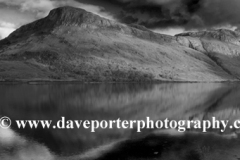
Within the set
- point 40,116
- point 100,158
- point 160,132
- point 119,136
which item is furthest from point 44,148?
point 40,116

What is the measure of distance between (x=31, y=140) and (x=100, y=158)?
45.1 feet

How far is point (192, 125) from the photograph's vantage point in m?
52.9

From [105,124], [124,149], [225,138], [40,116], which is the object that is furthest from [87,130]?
[225,138]

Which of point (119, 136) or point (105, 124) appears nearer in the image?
point (119, 136)

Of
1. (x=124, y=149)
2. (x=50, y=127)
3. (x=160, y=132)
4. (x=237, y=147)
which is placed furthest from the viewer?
(x=50, y=127)

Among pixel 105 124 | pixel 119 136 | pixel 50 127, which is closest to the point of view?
pixel 119 136

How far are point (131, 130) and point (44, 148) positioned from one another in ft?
53.9

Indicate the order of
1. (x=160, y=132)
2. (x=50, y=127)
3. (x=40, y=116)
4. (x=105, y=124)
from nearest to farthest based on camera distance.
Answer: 1. (x=160, y=132)
2. (x=50, y=127)
3. (x=105, y=124)
4. (x=40, y=116)

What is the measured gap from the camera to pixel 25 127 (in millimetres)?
49406

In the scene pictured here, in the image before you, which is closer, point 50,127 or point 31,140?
point 31,140

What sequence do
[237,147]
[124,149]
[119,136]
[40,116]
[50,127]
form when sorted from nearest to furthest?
[124,149] < [237,147] < [119,136] < [50,127] < [40,116]

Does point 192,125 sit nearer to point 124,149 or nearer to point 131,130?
point 131,130

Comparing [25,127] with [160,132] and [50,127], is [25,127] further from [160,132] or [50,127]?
[160,132]

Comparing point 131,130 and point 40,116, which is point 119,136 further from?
point 40,116
